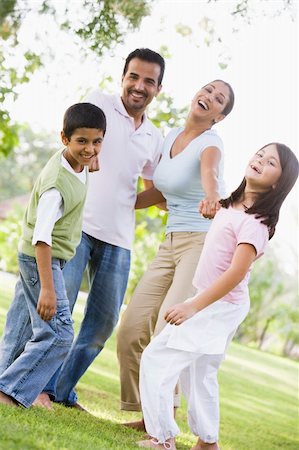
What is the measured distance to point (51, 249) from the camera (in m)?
4.13

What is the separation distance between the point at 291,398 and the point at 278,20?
7070mm

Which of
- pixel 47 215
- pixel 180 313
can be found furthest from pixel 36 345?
pixel 180 313

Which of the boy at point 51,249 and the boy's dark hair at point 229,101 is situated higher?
the boy's dark hair at point 229,101

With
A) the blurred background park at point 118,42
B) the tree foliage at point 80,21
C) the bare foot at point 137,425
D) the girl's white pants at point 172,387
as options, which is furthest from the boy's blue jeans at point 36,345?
the tree foliage at point 80,21

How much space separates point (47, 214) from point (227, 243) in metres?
0.78

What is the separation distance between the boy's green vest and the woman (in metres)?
0.61

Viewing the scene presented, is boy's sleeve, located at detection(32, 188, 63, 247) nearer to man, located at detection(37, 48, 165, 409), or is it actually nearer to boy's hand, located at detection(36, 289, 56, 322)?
boy's hand, located at detection(36, 289, 56, 322)

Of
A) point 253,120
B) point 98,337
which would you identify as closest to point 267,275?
point 253,120

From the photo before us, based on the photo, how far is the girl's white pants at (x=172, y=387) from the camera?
4.04 meters

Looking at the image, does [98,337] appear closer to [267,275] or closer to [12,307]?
[12,307]

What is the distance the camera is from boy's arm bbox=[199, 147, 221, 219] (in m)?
4.29

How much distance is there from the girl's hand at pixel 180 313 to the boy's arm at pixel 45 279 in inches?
20.2

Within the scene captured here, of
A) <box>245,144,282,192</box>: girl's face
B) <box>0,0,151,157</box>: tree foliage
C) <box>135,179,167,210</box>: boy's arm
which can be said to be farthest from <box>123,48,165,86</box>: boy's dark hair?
<box>0,0,151,157</box>: tree foliage

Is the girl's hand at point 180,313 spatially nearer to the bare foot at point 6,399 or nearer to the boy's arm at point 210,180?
the boy's arm at point 210,180
